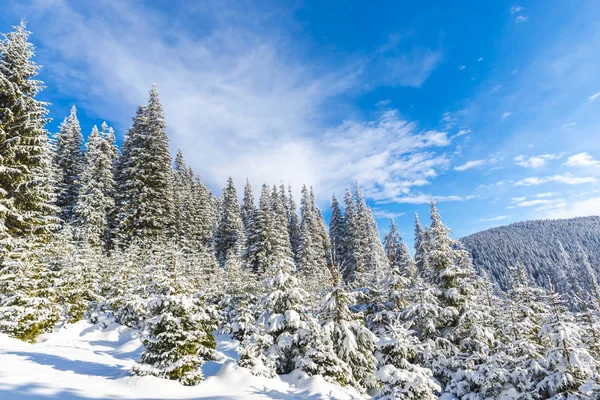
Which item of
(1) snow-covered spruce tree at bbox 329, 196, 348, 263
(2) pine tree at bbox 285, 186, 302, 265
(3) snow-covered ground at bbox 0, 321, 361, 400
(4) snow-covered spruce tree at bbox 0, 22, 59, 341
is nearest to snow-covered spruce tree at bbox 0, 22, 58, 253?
(4) snow-covered spruce tree at bbox 0, 22, 59, 341

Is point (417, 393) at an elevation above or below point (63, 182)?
below

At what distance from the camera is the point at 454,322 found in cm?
1399

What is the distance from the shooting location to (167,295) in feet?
30.8

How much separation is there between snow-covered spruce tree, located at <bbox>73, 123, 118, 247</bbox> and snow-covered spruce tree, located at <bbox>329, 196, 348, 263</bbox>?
1142 inches

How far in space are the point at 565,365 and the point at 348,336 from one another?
624 cm

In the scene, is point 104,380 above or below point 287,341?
below

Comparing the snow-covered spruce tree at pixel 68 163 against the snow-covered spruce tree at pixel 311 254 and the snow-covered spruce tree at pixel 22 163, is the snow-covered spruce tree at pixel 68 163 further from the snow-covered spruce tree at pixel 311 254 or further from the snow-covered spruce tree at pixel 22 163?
the snow-covered spruce tree at pixel 311 254

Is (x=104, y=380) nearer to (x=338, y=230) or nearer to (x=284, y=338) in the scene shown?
(x=284, y=338)

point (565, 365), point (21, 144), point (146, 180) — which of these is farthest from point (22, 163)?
point (565, 365)

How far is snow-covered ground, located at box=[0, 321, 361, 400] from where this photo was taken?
7.24 metres

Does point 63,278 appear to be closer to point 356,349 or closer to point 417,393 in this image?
point 356,349

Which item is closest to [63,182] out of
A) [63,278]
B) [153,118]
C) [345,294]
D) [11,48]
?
[153,118]

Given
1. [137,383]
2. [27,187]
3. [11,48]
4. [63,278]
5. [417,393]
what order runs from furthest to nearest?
[11,48]
[27,187]
[63,278]
[417,393]
[137,383]

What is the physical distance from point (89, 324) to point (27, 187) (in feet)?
29.1
